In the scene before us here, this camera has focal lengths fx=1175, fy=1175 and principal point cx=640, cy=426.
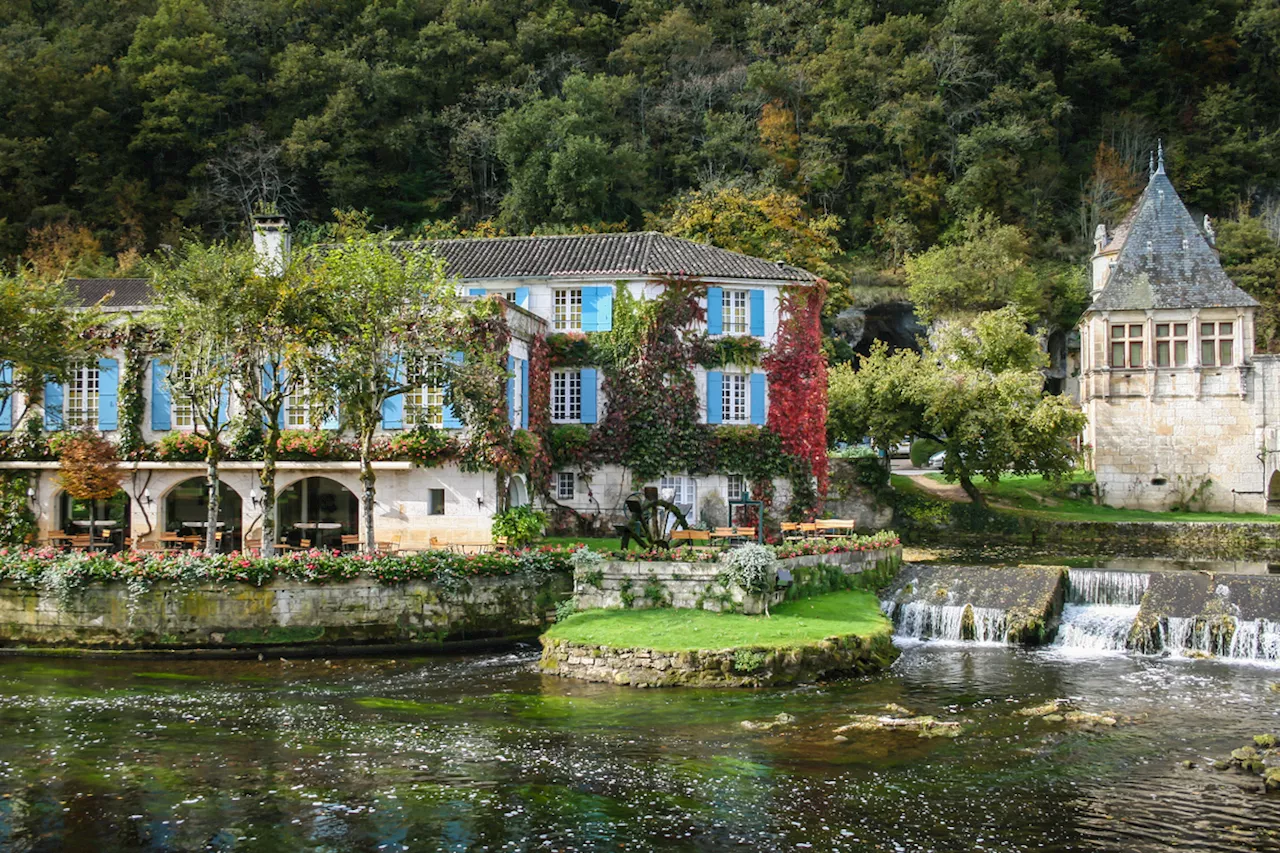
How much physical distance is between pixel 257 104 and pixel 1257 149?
2309 inches

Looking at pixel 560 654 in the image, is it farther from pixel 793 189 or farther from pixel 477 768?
pixel 793 189

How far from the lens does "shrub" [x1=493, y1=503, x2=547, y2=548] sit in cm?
3222

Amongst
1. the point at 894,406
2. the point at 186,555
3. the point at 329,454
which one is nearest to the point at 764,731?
the point at 186,555

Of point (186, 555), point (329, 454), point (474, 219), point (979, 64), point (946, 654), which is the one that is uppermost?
point (979, 64)

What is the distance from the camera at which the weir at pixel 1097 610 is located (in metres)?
26.6

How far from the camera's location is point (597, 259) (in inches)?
1554

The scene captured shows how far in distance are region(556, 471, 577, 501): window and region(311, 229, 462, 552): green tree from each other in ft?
27.5

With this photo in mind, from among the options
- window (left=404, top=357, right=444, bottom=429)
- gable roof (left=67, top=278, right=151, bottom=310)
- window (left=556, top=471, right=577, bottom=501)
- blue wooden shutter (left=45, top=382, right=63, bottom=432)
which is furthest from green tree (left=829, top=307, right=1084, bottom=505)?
blue wooden shutter (left=45, top=382, right=63, bottom=432)

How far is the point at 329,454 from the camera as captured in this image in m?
33.7

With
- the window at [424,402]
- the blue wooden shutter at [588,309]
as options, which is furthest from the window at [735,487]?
the window at [424,402]

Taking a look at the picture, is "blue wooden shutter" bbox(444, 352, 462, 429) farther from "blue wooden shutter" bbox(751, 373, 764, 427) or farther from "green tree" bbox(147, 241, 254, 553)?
"blue wooden shutter" bbox(751, 373, 764, 427)

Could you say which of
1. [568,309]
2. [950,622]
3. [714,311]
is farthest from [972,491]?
[568,309]

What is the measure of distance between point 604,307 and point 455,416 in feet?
25.9

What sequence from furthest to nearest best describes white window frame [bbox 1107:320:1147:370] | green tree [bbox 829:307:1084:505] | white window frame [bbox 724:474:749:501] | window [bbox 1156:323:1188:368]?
white window frame [bbox 1107:320:1147:370]
window [bbox 1156:323:1188:368]
green tree [bbox 829:307:1084:505]
white window frame [bbox 724:474:749:501]
